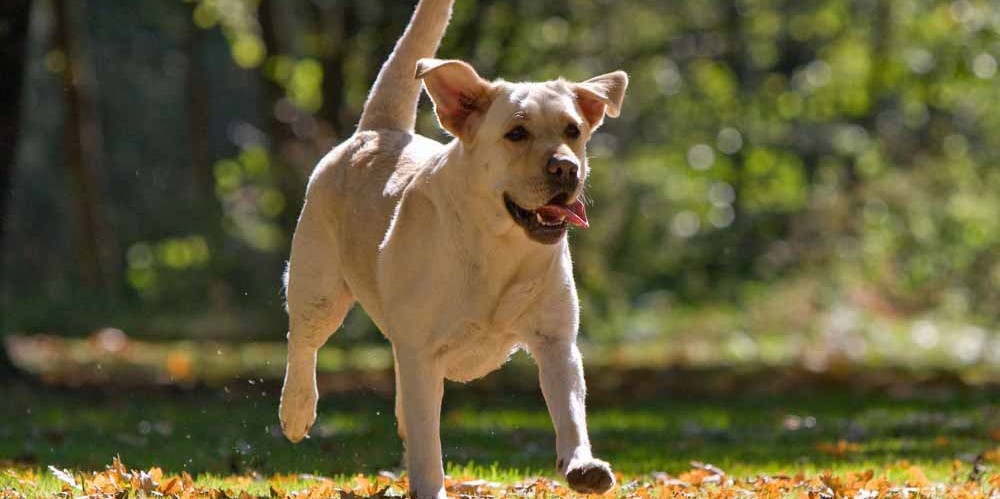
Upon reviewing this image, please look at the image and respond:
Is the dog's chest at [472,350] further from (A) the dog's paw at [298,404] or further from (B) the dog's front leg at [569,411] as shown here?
(A) the dog's paw at [298,404]

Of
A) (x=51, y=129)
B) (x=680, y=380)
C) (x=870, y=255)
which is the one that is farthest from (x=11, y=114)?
(x=51, y=129)

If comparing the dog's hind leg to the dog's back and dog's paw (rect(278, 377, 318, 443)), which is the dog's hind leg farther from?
the dog's back

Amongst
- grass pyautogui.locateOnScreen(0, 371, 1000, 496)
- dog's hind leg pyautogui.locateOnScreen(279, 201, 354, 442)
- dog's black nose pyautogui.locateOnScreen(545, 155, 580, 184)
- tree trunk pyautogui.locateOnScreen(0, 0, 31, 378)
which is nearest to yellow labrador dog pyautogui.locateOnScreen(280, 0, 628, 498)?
dog's black nose pyautogui.locateOnScreen(545, 155, 580, 184)

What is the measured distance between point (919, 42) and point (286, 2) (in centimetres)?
923

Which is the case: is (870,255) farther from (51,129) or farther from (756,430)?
(51,129)

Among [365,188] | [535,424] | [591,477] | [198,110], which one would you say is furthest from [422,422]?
[198,110]

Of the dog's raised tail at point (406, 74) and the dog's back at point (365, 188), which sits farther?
the dog's raised tail at point (406, 74)

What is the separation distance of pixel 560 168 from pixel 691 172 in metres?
21.4

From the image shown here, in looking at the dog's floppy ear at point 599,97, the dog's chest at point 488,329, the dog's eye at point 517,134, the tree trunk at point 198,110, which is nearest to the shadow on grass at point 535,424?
the dog's chest at point 488,329

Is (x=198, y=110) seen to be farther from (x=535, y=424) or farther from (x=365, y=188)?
(x=365, y=188)

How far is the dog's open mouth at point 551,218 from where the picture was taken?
6.13 meters

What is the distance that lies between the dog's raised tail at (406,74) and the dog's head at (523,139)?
140 centimetres

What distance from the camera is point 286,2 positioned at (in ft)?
83.9

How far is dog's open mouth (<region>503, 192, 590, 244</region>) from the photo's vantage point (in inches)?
241
